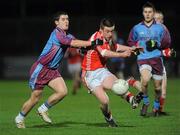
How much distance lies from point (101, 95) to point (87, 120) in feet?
6.16

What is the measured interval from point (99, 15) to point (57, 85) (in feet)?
95.1

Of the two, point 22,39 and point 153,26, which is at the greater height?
point 153,26

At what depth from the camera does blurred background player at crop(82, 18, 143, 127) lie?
14.8 m

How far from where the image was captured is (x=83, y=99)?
23.9m

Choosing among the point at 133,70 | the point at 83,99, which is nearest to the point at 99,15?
the point at 133,70

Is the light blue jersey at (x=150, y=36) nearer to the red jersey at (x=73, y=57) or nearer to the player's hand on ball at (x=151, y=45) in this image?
the player's hand on ball at (x=151, y=45)

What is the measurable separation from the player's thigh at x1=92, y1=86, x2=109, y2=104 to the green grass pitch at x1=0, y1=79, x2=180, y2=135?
1.76 feet

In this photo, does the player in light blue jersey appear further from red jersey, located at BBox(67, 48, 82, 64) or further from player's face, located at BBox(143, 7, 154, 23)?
red jersey, located at BBox(67, 48, 82, 64)

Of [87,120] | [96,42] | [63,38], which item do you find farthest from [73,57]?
[96,42]

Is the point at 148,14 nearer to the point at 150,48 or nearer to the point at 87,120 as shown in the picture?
Result: the point at 150,48

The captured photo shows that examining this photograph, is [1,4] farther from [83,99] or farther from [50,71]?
[50,71]

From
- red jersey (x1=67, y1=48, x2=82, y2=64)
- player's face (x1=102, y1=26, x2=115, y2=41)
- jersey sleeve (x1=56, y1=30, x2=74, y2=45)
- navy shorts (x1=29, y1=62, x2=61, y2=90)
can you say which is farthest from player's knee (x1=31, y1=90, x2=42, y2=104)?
red jersey (x1=67, y1=48, x2=82, y2=64)

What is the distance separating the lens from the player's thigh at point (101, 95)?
14780mm

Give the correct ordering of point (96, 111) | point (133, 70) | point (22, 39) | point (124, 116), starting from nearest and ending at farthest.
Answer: point (124, 116), point (96, 111), point (133, 70), point (22, 39)
